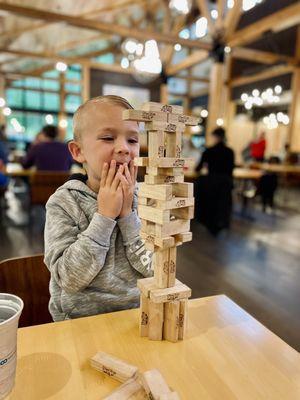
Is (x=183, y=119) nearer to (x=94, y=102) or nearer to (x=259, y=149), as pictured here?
(x=94, y=102)

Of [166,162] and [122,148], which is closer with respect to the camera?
[166,162]

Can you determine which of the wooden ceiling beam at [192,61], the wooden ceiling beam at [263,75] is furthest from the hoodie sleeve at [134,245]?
the wooden ceiling beam at [263,75]

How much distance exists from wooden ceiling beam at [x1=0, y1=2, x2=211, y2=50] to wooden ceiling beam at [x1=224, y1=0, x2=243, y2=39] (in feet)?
1.62

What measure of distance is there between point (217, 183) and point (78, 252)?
11.6 ft

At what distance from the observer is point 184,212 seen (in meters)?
0.70

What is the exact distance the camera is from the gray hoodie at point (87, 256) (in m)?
0.75

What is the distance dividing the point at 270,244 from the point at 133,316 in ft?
12.0

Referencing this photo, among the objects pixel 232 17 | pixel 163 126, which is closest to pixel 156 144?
pixel 163 126

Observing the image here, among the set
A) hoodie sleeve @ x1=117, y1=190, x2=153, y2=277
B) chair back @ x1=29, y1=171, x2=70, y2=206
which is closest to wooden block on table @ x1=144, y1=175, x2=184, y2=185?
hoodie sleeve @ x1=117, y1=190, x2=153, y2=277

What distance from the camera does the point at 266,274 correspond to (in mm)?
3082

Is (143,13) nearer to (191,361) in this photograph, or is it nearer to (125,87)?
(125,87)

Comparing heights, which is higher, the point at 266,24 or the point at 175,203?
the point at 266,24

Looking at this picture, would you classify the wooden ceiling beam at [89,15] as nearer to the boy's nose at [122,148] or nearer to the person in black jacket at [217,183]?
the person in black jacket at [217,183]

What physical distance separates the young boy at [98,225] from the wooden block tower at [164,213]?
0.42 feet
